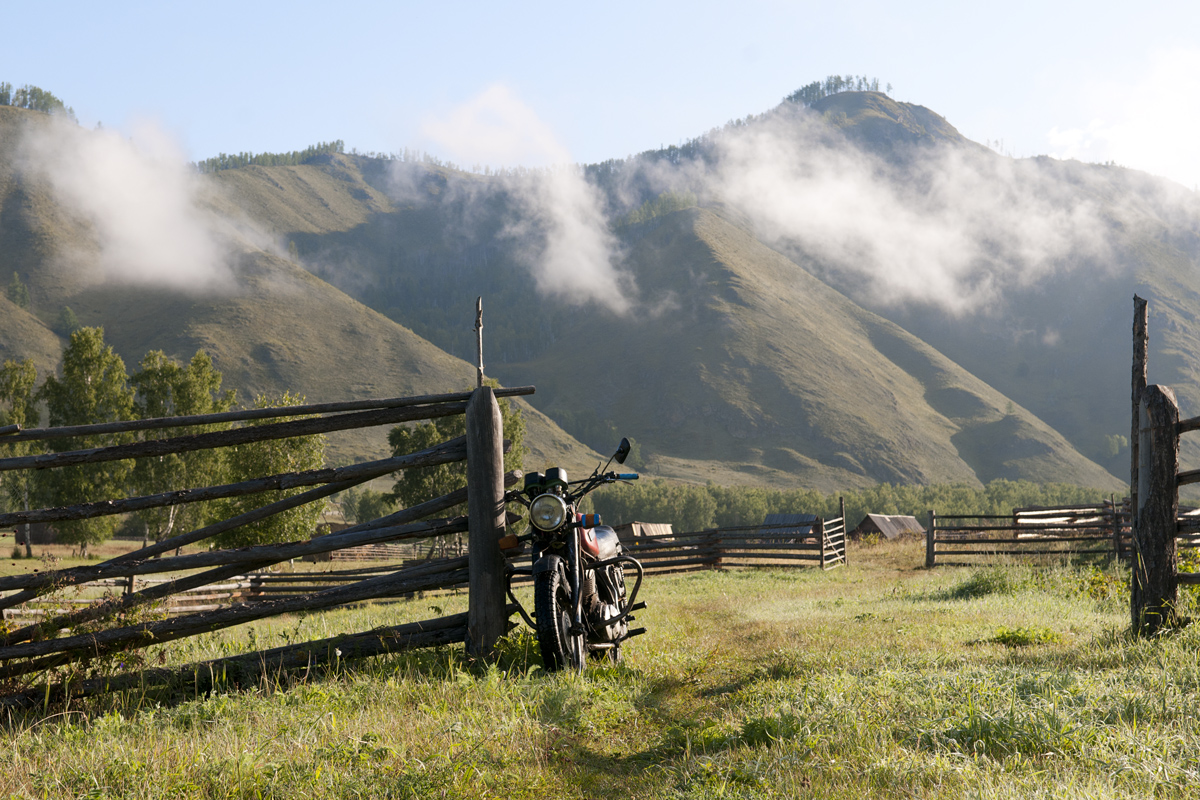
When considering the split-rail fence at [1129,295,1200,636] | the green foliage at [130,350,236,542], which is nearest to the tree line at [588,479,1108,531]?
the green foliage at [130,350,236,542]

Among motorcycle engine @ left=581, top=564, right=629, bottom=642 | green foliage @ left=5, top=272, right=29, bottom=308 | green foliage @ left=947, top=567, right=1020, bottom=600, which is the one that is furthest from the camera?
green foliage @ left=5, top=272, right=29, bottom=308

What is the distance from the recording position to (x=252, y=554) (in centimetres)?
502

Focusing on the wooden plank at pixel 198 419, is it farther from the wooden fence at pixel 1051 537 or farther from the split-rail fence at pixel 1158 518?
the wooden fence at pixel 1051 537

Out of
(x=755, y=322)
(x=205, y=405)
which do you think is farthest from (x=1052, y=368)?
(x=205, y=405)

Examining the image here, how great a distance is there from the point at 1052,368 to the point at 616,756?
22317 cm

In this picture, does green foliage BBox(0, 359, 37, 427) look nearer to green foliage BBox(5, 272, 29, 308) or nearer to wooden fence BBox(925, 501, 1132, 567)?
wooden fence BBox(925, 501, 1132, 567)

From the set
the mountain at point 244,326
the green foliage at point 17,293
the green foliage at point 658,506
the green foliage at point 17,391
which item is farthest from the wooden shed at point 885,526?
the green foliage at point 17,293

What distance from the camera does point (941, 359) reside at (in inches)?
7121

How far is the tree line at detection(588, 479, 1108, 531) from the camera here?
9512 cm

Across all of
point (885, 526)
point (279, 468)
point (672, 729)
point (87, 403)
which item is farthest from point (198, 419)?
point (885, 526)

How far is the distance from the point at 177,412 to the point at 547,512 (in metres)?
35.9

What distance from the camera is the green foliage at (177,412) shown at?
35.7 metres

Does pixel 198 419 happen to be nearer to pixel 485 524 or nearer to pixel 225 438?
pixel 225 438

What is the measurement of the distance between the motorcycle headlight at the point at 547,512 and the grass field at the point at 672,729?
0.80 metres
